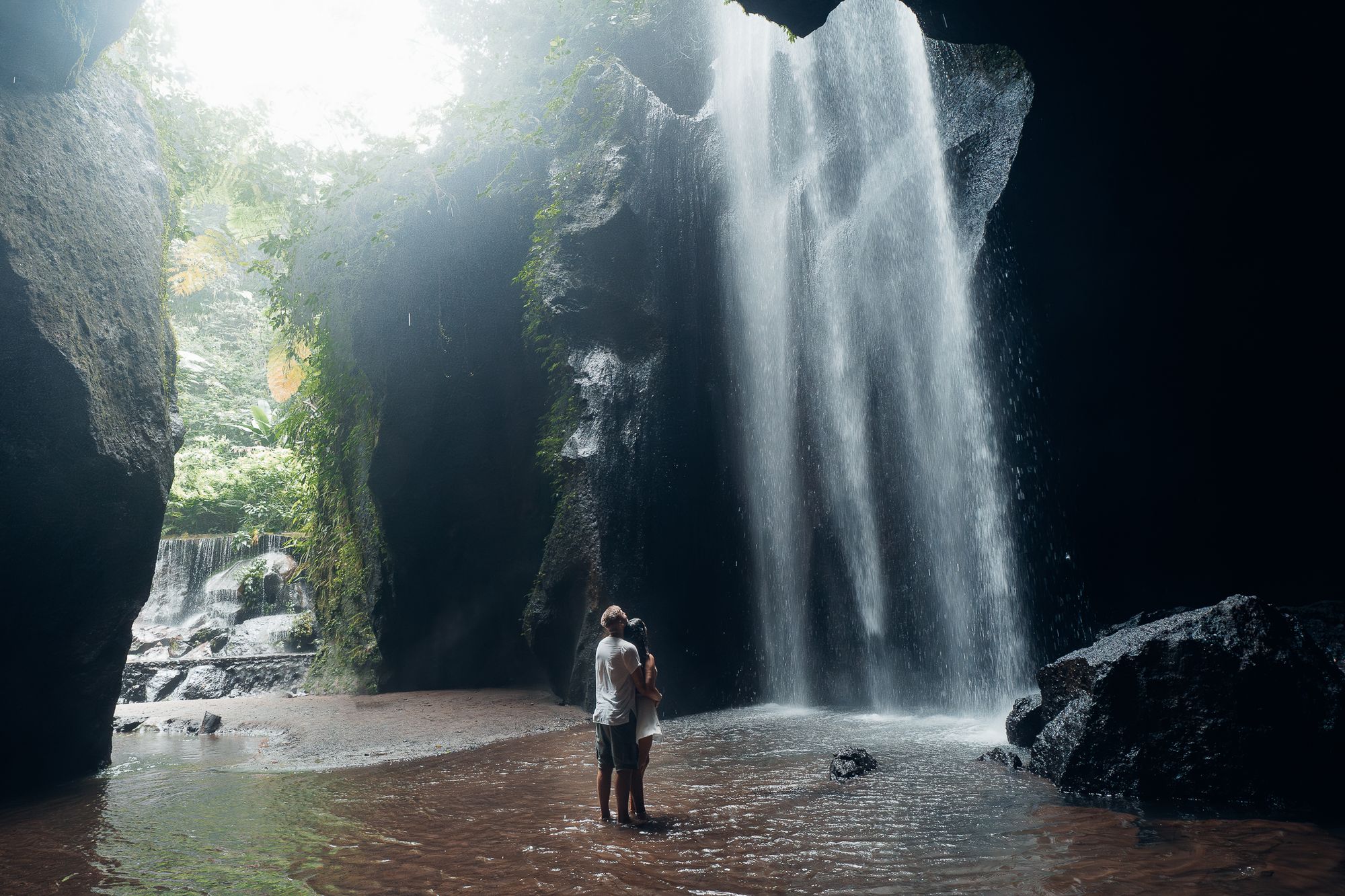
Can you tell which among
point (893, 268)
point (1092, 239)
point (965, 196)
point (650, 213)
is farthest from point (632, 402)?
point (1092, 239)

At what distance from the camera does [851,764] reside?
5590 millimetres

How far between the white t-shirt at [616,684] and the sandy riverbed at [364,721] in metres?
3.84

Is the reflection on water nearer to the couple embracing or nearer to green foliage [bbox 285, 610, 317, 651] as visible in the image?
the couple embracing

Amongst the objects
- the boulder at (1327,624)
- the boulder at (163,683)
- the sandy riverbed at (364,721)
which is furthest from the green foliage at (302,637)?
the boulder at (1327,624)

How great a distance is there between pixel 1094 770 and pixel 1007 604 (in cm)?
444

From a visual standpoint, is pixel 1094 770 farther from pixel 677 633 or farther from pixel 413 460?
pixel 413 460

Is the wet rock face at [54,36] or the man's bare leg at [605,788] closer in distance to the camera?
Result: the man's bare leg at [605,788]

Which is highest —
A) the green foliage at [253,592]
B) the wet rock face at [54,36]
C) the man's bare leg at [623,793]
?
the wet rock face at [54,36]

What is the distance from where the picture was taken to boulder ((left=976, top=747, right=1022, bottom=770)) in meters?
5.57

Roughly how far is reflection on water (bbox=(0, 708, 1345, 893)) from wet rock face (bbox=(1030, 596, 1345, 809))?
1.49 feet

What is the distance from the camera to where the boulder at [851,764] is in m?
5.52

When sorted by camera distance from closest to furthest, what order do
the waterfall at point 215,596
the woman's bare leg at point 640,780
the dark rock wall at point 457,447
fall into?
the woman's bare leg at point 640,780 < the dark rock wall at point 457,447 < the waterfall at point 215,596

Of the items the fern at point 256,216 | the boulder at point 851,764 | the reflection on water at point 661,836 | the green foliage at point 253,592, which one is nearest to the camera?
the reflection on water at point 661,836

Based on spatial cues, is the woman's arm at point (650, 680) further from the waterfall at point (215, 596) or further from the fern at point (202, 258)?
the fern at point (202, 258)
